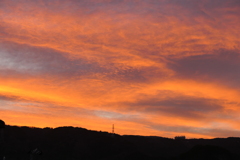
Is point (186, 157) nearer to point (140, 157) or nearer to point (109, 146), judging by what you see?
point (140, 157)

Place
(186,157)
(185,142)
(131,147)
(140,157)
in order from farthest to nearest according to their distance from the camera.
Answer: (185,142)
(131,147)
(140,157)
(186,157)

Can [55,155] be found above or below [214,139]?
below

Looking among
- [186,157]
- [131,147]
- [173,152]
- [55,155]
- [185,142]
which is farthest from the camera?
[185,142]

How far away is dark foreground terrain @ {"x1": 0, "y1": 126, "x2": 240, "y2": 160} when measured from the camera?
107m

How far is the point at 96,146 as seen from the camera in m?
131

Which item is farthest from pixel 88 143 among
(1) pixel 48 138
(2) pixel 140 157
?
(2) pixel 140 157

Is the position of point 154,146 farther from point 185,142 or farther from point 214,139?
point 214,139

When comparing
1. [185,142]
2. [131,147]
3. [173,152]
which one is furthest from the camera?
[185,142]

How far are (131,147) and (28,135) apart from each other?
40.7 m

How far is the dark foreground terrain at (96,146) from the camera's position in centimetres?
10725

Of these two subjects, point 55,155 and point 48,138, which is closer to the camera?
point 55,155

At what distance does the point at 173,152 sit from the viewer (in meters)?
140

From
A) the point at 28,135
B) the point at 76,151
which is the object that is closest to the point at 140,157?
the point at 76,151

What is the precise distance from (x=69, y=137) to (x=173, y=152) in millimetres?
42817
